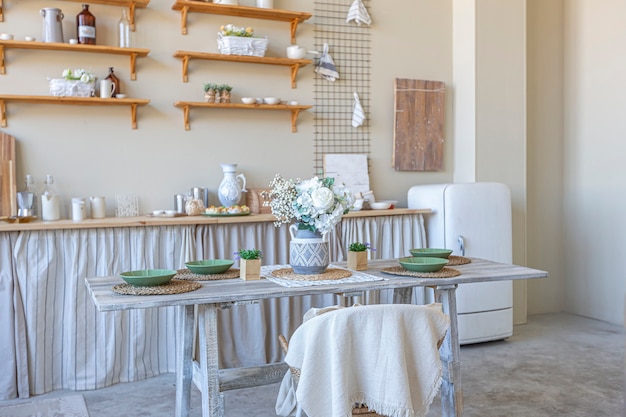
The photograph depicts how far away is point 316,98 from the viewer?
453cm

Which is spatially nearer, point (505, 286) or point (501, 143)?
point (505, 286)

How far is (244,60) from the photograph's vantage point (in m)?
4.17

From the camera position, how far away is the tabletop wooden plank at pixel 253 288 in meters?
2.15

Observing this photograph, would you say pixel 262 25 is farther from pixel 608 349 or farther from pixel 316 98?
pixel 608 349

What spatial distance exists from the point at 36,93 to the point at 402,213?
2552 mm

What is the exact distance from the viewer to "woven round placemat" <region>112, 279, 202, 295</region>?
2.22m

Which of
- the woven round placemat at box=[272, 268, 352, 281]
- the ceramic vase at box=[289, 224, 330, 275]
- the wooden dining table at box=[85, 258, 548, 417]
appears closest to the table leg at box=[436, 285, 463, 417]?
the wooden dining table at box=[85, 258, 548, 417]

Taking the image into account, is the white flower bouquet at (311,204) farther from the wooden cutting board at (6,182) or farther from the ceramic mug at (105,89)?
the wooden cutting board at (6,182)

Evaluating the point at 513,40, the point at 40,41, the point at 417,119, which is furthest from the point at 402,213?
the point at 40,41

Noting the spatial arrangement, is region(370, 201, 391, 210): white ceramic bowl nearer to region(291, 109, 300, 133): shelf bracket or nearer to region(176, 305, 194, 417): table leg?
region(291, 109, 300, 133): shelf bracket

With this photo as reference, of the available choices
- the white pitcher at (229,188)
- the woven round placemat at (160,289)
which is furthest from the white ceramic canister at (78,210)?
the woven round placemat at (160,289)

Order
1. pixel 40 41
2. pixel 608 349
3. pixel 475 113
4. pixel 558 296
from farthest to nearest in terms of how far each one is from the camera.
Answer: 1. pixel 558 296
2. pixel 475 113
3. pixel 608 349
4. pixel 40 41

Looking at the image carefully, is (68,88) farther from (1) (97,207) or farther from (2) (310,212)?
(2) (310,212)

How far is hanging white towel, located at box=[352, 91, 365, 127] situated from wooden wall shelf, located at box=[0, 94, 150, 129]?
1.57 meters
